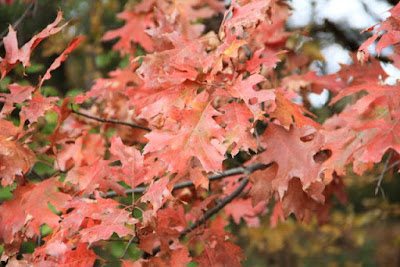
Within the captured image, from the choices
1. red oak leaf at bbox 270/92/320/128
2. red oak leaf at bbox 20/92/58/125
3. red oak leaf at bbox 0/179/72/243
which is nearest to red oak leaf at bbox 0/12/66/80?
red oak leaf at bbox 20/92/58/125

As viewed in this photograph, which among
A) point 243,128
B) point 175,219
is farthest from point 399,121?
point 175,219

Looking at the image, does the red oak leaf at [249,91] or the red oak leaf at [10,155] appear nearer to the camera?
the red oak leaf at [249,91]

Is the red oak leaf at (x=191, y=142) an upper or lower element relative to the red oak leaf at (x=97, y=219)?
upper

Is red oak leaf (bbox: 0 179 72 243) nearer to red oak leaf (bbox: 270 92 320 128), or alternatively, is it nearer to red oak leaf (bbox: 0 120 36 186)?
red oak leaf (bbox: 0 120 36 186)

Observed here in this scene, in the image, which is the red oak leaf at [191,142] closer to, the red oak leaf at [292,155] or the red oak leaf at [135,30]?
the red oak leaf at [292,155]

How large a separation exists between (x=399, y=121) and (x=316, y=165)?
11.2 inches

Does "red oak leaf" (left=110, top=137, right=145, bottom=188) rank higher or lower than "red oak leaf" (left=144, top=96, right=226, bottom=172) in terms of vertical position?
lower

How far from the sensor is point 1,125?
1.64 meters

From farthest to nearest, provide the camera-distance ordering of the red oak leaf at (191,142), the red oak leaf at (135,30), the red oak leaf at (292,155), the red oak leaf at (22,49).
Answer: the red oak leaf at (135,30), the red oak leaf at (22,49), the red oak leaf at (292,155), the red oak leaf at (191,142)

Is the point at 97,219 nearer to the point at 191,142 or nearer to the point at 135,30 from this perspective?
the point at 191,142

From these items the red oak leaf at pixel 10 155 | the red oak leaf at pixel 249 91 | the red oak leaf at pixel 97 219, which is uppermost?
the red oak leaf at pixel 249 91

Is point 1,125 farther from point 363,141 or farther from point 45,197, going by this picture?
point 363,141

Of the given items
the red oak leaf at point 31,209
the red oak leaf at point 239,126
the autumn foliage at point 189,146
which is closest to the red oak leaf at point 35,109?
the autumn foliage at point 189,146

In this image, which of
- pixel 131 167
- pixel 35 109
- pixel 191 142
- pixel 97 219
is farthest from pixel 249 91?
pixel 35 109
